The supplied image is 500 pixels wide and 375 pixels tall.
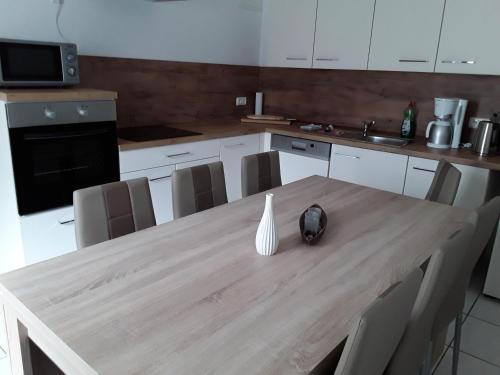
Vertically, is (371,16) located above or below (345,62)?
above

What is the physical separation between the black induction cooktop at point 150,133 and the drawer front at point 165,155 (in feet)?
0.29

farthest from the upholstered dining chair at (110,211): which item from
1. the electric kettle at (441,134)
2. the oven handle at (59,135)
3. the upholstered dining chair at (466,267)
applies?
the electric kettle at (441,134)

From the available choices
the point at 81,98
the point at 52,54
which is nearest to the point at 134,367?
the point at 81,98

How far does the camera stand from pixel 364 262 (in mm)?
1388

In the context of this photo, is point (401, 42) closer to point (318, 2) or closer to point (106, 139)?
point (318, 2)

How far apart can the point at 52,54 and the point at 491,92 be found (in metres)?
3.03

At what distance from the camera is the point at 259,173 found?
7.73 feet

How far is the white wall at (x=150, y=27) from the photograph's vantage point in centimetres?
247

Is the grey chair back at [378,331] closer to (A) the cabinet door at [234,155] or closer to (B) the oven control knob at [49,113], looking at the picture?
(B) the oven control knob at [49,113]

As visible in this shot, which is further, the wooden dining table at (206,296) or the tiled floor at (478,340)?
the tiled floor at (478,340)

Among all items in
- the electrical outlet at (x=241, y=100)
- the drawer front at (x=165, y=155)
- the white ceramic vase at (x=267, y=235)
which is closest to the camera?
the white ceramic vase at (x=267, y=235)

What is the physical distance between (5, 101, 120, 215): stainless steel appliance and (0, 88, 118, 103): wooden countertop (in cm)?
3

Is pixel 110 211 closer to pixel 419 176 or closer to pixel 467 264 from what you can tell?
pixel 467 264

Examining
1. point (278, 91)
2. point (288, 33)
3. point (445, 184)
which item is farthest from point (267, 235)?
point (278, 91)
